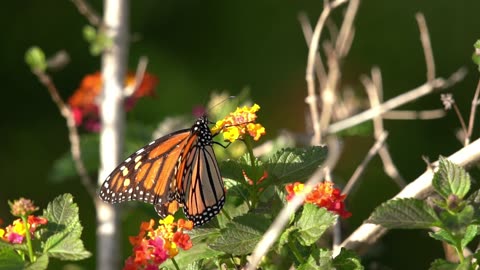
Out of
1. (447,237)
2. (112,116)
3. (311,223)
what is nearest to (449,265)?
(447,237)

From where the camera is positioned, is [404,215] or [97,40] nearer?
[404,215]

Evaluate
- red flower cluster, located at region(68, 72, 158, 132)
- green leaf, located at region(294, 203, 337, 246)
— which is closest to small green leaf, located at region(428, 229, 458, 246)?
green leaf, located at region(294, 203, 337, 246)

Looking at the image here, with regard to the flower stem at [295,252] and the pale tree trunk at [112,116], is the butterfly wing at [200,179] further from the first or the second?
the pale tree trunk at [112,116]

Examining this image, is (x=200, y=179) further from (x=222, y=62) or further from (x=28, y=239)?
(x=222, y=62)

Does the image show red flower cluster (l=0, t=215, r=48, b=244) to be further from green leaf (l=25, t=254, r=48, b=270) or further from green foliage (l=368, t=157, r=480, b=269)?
green foliage (l=368, t=157, r=480, b=269)

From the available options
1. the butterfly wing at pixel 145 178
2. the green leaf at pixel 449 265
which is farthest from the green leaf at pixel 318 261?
the butterfly wing at pixel 145 178

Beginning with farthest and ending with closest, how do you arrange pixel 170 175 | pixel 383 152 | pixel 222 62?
pixel 222 62 < pixel 383 152 < pixel 170 175
